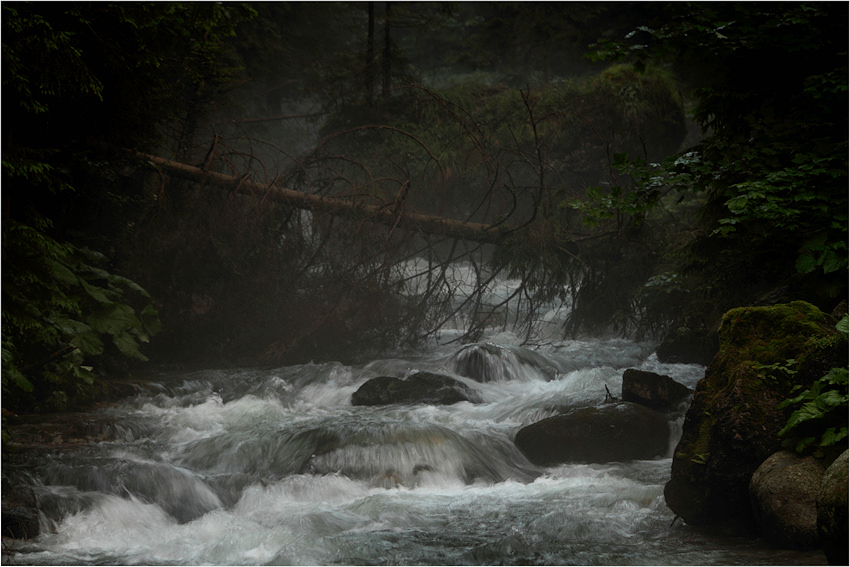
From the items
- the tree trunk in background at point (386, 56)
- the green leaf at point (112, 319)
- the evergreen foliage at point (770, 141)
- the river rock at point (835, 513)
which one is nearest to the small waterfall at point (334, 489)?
the river rock at point (835, 513)

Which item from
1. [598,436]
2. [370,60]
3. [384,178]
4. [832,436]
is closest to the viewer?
[832,436]

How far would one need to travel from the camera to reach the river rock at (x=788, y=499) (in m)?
3.60

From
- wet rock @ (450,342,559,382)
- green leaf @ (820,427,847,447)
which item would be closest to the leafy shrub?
green leaf @ (820,427,847,447)

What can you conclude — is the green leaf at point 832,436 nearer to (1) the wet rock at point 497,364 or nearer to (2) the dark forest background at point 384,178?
(2) the dark forest background at point 384,178

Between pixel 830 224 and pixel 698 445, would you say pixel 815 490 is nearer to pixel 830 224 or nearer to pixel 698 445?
pixel 698 445

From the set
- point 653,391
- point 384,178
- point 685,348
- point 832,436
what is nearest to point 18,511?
point 832,436

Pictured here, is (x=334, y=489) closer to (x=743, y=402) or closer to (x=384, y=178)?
(x=743, y=402)

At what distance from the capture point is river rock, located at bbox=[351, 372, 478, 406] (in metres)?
8.80

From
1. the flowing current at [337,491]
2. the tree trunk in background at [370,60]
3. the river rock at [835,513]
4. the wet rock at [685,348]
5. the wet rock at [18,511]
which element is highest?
the tree trunk in background at [370,60]

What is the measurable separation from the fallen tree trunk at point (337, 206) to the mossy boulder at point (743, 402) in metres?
6.11

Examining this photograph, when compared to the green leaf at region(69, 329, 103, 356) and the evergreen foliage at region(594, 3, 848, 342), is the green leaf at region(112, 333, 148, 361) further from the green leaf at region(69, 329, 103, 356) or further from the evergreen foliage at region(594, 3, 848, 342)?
the evergreen foliage at region(594, 3, 848, 342)

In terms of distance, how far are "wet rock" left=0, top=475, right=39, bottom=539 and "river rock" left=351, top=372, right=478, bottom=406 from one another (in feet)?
14.9

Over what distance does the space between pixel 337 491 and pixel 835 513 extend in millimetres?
4220

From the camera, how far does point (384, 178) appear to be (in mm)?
10281
